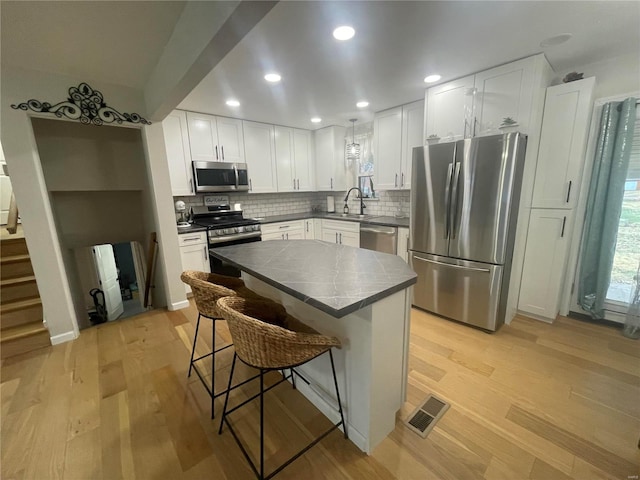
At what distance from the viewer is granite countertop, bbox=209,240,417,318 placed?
1103mm

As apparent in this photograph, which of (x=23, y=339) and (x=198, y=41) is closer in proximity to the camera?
(x=198, y=41)

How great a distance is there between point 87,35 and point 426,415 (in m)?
3.31

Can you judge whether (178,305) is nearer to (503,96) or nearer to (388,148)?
(388,148)

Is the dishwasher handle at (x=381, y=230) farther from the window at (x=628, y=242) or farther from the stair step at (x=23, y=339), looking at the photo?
the stair step at (x=23, y=339)

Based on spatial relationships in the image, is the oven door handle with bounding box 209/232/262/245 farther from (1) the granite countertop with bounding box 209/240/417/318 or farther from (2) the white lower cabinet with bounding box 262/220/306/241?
(1) the granite countertop with bounding box 209/240/417/318

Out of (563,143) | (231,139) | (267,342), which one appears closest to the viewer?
(267,342)

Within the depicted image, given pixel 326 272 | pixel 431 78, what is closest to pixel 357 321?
pixel 326 272

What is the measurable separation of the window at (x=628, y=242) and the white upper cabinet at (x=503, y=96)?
3.25 ft

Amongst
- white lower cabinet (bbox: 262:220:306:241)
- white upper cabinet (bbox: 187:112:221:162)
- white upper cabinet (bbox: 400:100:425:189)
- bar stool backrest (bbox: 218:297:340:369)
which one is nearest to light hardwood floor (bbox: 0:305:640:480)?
bar stool backrest (bbox: 218:297:340:369)

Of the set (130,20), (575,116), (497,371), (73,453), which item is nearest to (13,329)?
(73,453)

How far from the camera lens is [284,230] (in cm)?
413

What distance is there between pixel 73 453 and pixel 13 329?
6.31 feet

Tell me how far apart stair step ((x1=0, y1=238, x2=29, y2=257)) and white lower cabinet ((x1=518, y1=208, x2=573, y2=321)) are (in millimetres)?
5230

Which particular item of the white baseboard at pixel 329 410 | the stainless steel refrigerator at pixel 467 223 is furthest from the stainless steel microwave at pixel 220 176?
the white baseboard at pixel 329 410
